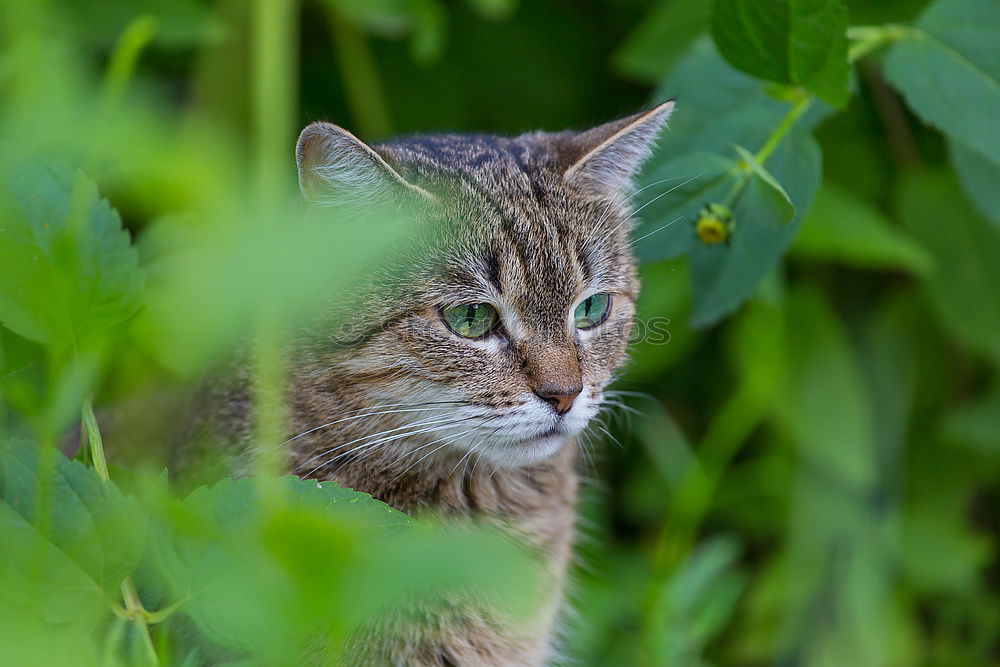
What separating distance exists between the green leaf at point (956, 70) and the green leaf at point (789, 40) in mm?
190

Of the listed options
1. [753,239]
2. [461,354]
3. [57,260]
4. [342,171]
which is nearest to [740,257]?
[753,239]

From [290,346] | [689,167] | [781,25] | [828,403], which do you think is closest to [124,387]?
[290,346]

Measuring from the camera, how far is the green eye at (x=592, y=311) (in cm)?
159

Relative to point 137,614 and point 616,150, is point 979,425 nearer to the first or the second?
point 616,150

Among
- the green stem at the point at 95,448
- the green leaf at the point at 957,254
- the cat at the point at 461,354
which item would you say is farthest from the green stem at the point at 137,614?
the green leaf at the point at 957,254

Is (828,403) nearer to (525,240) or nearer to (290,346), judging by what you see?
(525,240)

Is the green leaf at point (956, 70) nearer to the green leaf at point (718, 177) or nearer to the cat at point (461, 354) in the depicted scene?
the green leaf at point (718, 177)

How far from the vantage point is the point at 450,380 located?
1439 millimetres

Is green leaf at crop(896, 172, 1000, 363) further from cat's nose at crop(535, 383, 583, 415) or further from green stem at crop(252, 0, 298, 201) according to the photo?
green stem at crop(252, 0, 298, 201)

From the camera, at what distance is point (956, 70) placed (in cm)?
150

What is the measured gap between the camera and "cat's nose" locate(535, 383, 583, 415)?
4.72 feet

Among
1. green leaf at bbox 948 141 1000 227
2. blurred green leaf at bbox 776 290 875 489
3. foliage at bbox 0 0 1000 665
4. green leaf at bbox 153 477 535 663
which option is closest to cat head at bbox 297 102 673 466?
foliage at bbox 0 0 1000 665

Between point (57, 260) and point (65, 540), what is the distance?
0.92ft

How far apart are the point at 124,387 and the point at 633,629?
4.26 ft
